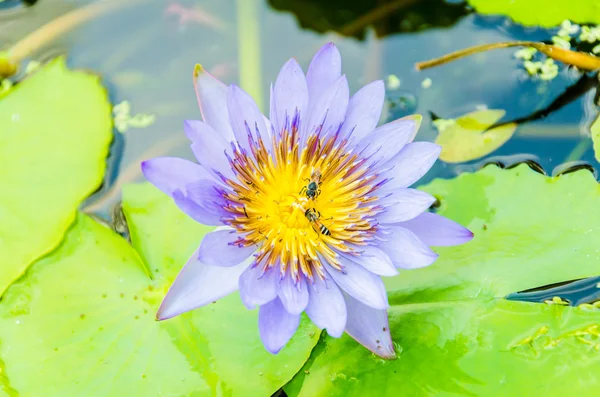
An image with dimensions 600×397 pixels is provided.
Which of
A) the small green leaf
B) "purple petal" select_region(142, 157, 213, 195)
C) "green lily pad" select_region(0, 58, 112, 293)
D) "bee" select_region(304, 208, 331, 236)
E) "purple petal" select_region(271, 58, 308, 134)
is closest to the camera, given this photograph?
"purple petal" select_region(142, 157, 213, 195)

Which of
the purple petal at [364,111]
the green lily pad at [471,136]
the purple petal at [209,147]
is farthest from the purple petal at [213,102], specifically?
the green lily pad at [471,136]

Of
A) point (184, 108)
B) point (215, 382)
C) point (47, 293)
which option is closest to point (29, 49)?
point (184, 108)

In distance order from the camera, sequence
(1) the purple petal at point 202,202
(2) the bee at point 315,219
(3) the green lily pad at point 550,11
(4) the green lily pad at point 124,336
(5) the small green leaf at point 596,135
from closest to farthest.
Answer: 1. (1) the purple petal at point 202,202
2. (2) the bee at point 315,219
3. (4) the green lily pad at point 124,336
4. (5) the small green leaf at point 596,135
5. (3) the green lily pad at point 550,11

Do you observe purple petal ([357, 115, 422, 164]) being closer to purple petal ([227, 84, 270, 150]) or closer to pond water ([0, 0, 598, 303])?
purple petal ([227, 84, 270, 150])

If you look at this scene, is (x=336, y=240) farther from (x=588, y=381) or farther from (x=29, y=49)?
(x=29, y=49)

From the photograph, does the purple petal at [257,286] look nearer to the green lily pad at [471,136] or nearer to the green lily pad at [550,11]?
the green lily pad at [471,136]

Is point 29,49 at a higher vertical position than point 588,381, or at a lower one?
higher

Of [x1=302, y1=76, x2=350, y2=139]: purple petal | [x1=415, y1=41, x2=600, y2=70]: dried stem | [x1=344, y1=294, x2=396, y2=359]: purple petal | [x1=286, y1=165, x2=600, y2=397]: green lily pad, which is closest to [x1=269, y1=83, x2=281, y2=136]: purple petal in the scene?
[x1=302, y1=76, x2=350, y2=139]: purple petal
